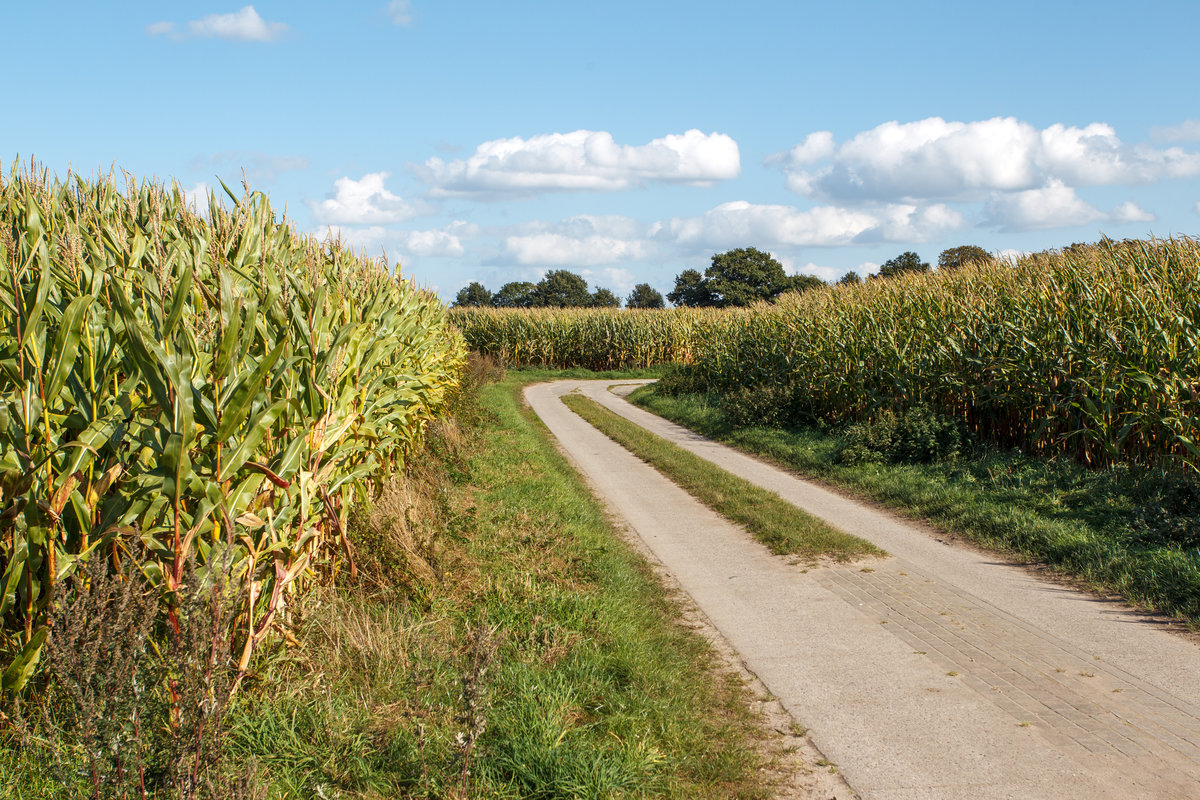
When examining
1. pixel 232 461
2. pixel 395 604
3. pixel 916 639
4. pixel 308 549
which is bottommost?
pixel 916 639

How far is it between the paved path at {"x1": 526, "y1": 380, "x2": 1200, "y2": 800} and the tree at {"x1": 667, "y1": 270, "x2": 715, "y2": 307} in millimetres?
71526

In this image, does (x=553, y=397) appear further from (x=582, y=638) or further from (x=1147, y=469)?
(x=582, y=638)

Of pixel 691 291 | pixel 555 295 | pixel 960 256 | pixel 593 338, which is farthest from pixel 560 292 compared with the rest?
pixel 960 256

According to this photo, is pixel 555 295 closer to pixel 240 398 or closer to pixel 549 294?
pixel 549 294

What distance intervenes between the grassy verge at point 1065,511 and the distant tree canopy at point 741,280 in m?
65.1

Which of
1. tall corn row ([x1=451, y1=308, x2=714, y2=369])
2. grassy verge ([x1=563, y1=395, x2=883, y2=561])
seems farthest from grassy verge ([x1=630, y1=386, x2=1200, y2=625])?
tall corn row ([x1=451, y1=308, x2=714, y2=369])

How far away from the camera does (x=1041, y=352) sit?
36.2 ft

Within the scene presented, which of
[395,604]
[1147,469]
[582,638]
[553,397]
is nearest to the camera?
[582,638]

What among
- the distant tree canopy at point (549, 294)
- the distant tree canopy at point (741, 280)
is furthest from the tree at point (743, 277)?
the distant tree canopy at point (549, 294)

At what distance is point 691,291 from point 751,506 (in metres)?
72.9

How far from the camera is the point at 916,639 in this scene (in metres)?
5.88

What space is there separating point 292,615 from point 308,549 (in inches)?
16.3

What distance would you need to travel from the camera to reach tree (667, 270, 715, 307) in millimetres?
79312

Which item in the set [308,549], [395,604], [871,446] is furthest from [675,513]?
[308,549]
